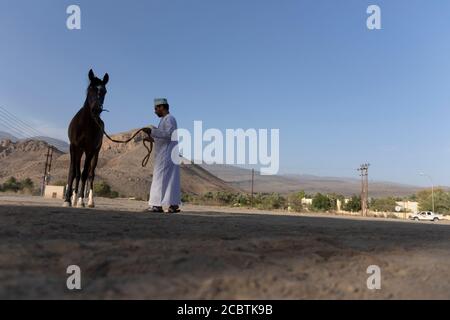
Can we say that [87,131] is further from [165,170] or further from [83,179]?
[165,170]

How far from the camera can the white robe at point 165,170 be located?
8.30 metres

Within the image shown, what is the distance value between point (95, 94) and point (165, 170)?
1994 mm

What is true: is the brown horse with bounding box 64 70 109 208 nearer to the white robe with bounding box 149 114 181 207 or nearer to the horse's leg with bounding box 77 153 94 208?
the horse's leg with bounding box 77 153 94 208

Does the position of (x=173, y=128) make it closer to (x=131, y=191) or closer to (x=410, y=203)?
(x=131, y=191)

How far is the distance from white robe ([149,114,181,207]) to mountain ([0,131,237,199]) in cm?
5639

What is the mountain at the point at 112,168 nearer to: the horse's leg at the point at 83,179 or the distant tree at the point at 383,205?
the distant tree at the point at 383,205

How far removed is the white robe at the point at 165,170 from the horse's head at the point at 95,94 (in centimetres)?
114

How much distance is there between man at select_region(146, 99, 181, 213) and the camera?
8.30m

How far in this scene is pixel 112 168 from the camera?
86.4 m

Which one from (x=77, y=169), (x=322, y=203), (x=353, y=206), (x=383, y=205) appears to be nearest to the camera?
(x=77, y=169)

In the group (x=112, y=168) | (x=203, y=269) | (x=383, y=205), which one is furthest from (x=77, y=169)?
(x=112, y=168)

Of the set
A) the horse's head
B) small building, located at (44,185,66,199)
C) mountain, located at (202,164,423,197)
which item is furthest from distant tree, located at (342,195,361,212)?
mountain, located at (202,164,423,197)

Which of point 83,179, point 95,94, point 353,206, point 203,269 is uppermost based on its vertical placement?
point 95,94
